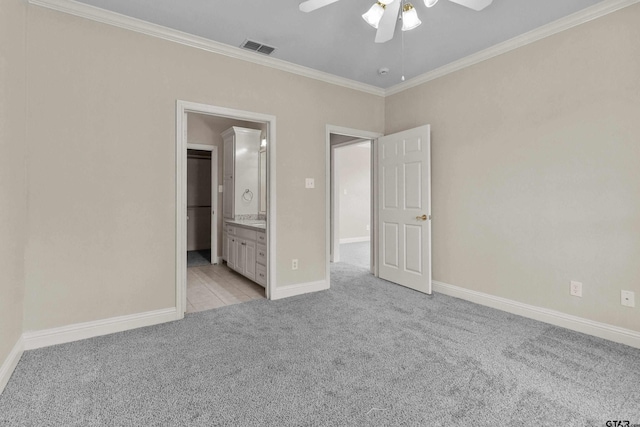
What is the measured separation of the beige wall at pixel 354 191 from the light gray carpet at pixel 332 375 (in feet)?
16.7

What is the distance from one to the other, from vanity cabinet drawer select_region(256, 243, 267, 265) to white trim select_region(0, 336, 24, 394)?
2.09m

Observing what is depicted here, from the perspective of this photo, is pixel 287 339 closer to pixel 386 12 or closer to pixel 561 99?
pixel 386 12

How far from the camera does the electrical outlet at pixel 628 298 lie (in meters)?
2.37

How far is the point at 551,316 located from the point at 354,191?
18.3 feet

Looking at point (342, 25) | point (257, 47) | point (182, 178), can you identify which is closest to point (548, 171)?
point (342, 25)

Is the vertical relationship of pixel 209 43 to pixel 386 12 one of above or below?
above

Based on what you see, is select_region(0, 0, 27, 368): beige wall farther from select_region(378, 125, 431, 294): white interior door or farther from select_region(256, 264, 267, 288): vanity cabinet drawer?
select_region(378, 125, 431, 294): white interior door

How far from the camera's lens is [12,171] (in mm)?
1995

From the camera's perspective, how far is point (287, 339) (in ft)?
8.08

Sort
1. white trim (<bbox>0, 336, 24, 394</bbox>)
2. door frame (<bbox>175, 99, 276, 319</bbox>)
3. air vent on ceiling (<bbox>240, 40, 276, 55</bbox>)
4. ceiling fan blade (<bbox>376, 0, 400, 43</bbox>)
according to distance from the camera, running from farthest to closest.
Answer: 1. air vent on ceiling (<bbox>240, 40, 276, 55</bbox>)
2. door frame (<bbox>175, 99, 276, 319</bbox>)
3. ceiling fan blade (<bbox>376, 0, 400, 43</bbox>)
4. white trim (<bbox>0, 336, 24, 394</bbox>)

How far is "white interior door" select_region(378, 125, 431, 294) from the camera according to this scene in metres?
3.63

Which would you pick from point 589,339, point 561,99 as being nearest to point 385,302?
point 589,339

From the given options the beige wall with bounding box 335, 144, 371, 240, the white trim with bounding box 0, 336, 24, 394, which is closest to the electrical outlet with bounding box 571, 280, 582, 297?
the white trim with bounding box 0, 336, 24, 394

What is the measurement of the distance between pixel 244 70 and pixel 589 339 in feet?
12.5
